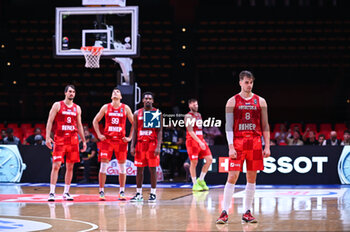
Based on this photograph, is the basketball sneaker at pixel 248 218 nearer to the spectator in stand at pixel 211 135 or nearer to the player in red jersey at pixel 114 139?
the player in red jersey at pixel 114 139

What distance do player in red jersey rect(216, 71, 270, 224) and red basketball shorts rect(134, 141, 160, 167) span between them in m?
2.94

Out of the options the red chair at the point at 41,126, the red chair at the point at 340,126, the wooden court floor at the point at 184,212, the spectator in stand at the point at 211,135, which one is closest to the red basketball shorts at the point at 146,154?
the wooden court floor at the point at 184,212

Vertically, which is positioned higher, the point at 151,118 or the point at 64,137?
the point at 151,118

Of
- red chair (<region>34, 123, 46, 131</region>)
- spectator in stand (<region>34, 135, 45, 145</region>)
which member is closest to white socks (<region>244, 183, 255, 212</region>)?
spectator in stand (<region>34, 135, 45, 145</region>)

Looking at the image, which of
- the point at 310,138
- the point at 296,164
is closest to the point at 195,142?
the point at 296,164

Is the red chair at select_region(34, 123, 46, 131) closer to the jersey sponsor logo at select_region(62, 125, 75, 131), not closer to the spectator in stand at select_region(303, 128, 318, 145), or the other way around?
the spectator in stand at select_region(303, 128, 318, 145)

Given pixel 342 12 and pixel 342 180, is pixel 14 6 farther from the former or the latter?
pixel 342 180

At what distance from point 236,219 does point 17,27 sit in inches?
730

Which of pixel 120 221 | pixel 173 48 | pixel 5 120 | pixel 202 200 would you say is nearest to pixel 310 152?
pixel 202 200

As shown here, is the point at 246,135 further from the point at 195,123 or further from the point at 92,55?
the point at 92,55

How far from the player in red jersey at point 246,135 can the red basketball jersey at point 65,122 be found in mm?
4029

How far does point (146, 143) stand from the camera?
985 centimetres

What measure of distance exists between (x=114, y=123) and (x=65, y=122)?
0.91 metres

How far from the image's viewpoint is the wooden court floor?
6.59m
